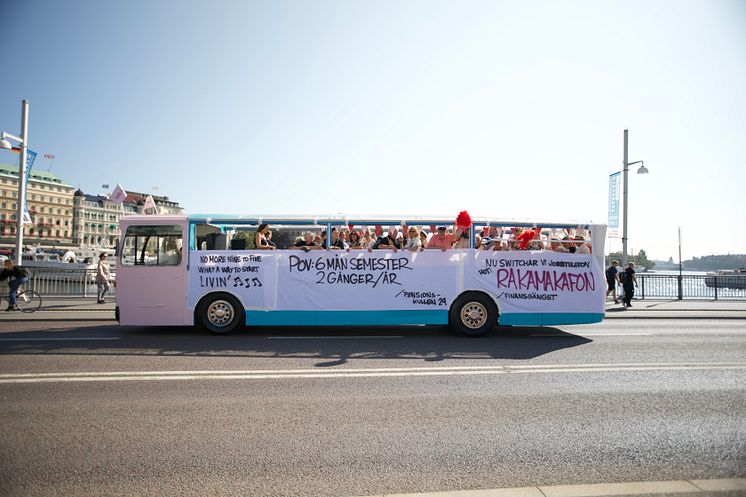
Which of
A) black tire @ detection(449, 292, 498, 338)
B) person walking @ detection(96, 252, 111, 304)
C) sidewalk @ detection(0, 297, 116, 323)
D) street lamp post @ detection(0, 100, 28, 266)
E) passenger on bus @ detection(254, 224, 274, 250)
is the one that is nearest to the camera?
black tire @ detection(449, 292, 498, 338)

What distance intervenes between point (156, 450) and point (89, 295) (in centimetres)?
1794

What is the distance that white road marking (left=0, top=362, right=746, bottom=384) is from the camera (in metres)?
5.84

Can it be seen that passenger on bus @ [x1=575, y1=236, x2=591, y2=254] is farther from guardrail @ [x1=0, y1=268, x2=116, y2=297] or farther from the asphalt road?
guardrail @ [x1=0, y1=268, x2=116, y2=297]

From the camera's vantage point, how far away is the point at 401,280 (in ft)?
31.6

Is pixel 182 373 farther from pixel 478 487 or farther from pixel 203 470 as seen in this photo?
pixel 478 487

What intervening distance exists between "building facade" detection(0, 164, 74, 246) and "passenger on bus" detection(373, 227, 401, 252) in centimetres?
13353

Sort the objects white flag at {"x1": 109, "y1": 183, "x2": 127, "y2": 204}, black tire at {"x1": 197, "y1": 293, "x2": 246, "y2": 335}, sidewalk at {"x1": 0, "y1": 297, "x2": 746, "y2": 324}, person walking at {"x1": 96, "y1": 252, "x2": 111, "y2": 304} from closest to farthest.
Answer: black tire at {"x1": 197, "y1": 293, "x2": 246, "y2": 335}, sidewalk at {"x1": 0, "y1": 297, "x2": 746, "y2": 324}, person walking at {"x1": 96, "y1": 252, "x2": 111, "y2": 304}, white flag at {"x1": 109, "y1": 183, "x2": 127, "y2": 204}

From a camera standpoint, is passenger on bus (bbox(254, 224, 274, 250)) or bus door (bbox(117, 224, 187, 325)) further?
passenger on bus (bbox(254, 224, 274, 250))

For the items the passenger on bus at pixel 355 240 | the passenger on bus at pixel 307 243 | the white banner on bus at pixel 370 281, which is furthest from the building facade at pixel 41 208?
the passenger on bus at pixel 355 240

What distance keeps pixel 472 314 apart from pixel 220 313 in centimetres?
578

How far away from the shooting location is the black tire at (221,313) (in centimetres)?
946

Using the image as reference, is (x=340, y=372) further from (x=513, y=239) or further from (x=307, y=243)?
(x=513, y=239)

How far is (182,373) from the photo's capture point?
6.11 metres

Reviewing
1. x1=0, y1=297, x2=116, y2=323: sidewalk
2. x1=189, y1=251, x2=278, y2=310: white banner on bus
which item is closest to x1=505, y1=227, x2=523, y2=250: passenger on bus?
x1=189, y1=251, x2=278, y2=310: white banner on bus
